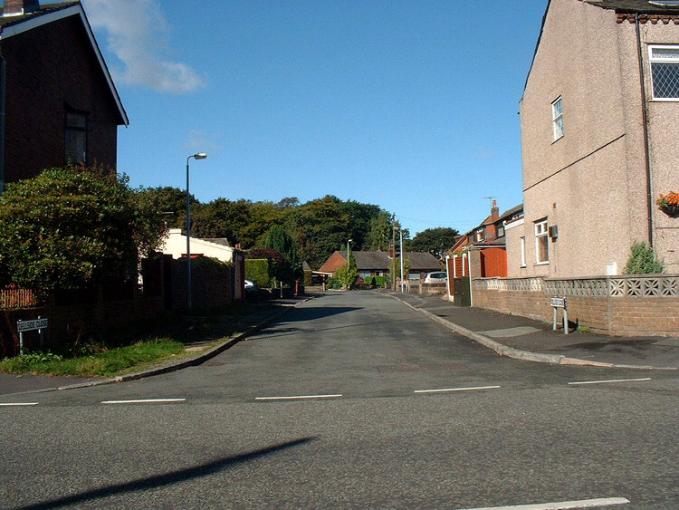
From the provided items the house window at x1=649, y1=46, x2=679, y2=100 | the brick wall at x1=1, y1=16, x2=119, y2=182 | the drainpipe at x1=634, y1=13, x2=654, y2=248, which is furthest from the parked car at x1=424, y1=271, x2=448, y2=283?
the drainpipe at x1=634, y1=13, x2=654, y2=248

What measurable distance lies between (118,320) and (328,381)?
9.79 metres

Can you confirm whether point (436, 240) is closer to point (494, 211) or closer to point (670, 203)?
point (494, 211)

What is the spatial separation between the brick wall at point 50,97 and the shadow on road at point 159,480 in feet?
44.4

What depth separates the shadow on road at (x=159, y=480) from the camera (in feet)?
15.7

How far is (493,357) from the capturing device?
1310 centimetres

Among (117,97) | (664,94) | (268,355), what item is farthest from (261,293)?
(664,94)

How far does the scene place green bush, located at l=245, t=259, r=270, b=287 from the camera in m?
50.8

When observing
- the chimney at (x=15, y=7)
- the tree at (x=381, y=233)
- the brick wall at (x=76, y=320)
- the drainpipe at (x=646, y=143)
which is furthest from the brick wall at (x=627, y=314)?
the tree at (x=381, y=233)

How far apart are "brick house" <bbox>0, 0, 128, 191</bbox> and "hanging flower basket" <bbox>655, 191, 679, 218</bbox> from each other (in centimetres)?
1601

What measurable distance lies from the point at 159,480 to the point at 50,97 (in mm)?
16859

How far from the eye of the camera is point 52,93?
1908 centimetres

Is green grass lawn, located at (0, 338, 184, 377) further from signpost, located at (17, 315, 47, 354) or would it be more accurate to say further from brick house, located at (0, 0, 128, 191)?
brick house, located at (0, 0, 128, 191)

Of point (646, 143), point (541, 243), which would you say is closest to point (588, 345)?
point (646, 143)

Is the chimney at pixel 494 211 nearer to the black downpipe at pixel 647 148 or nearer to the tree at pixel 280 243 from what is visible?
the tree at pixel 280 243
